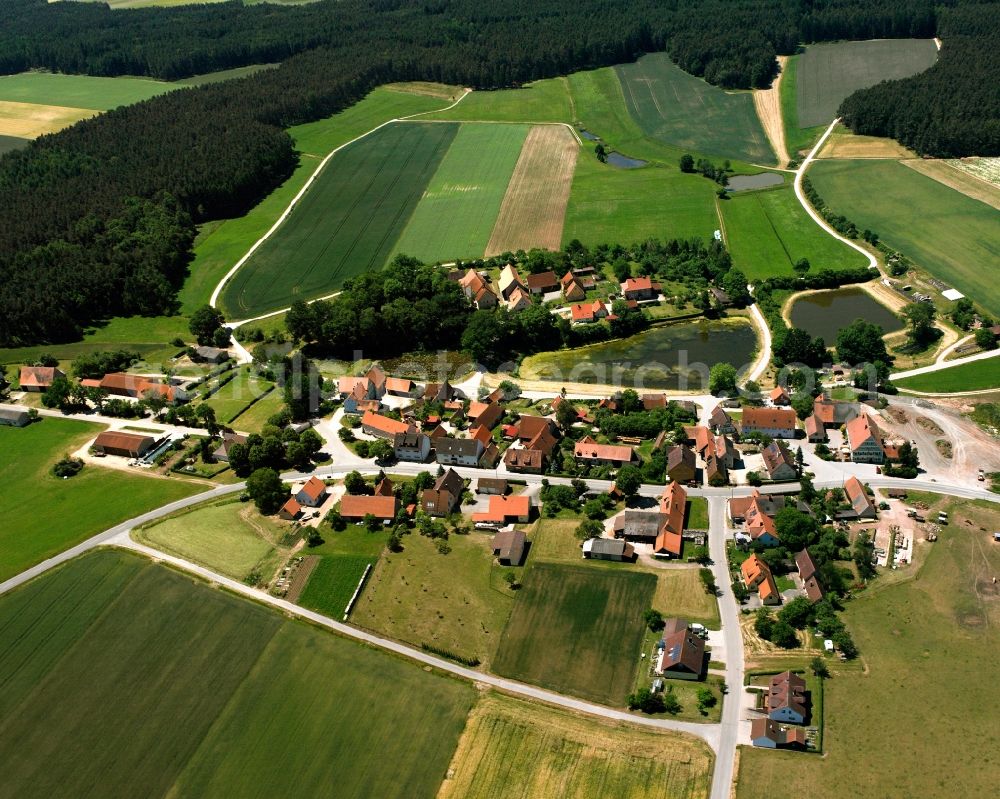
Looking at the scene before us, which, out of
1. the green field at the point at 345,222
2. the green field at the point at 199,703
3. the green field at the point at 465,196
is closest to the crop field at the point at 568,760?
the green field at the point at 199,703

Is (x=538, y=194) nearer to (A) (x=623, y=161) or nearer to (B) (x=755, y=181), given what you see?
(A) (x=623, y=161)

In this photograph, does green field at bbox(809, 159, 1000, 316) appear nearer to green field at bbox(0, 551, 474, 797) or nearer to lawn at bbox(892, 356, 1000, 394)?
lawn at bbox(892, 356, 1000, 394)

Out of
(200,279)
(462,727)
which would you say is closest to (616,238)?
(200,279)

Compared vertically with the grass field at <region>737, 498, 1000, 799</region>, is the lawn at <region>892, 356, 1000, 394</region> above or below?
above

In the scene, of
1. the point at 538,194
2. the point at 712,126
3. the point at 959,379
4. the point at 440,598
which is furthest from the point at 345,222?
the point at 959,379

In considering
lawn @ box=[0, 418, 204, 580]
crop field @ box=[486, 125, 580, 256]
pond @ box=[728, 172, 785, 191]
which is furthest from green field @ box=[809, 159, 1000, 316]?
lawn @ box=[0, 418, 204, 580]
